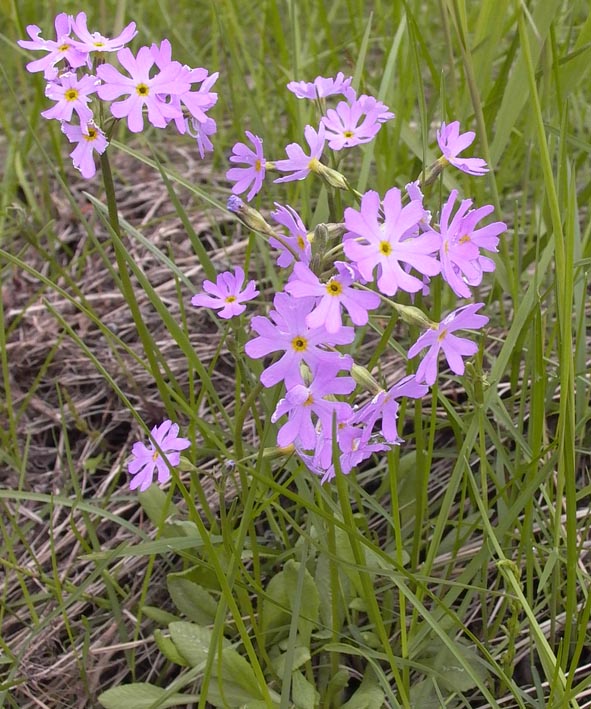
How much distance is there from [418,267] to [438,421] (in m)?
0.99

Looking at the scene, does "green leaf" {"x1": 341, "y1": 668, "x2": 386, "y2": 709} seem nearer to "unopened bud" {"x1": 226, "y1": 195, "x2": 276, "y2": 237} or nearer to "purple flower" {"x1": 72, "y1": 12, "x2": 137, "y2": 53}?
"unopened bud" {"x1": 226, "y1": 195, "x2": 276, "y2": 237}

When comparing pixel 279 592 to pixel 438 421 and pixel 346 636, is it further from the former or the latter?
pixel 438 421

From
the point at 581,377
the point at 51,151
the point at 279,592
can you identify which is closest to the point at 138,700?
the point at 279,592

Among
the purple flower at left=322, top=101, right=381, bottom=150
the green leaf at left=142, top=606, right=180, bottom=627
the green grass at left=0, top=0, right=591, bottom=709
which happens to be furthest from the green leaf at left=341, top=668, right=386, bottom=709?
the purple flower at left=322, top=101, right=381, bottom=150

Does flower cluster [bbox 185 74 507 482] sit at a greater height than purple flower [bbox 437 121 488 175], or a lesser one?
lesser

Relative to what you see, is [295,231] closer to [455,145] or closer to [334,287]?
[334,287]

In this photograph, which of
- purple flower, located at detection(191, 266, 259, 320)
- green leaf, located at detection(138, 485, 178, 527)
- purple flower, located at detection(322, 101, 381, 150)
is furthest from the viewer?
green leaf, located at detection(138, 485, 178, 527)

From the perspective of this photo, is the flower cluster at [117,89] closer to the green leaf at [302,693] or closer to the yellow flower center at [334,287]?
the yellow flower center at [334,287]

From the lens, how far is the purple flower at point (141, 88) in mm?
1451

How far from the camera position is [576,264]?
167cm

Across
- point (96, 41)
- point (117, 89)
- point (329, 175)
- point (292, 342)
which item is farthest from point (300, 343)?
point (96, 41)

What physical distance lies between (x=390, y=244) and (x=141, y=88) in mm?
579

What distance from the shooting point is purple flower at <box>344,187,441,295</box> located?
45.7 inches

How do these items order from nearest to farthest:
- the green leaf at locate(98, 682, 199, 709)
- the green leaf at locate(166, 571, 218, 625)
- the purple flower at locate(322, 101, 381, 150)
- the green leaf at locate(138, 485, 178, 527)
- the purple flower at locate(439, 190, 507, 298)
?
1. the purple flower at locate(439, 190, 507, 298)
2. the purple flower at locate(322, 101, 381, 150)
3. the green leaf at locate(98, 682, 199, 709)
4. the green leaf at locate(166, 571, 218, 625)
5. the green leaf at locate(138, 485, 178, 527)
